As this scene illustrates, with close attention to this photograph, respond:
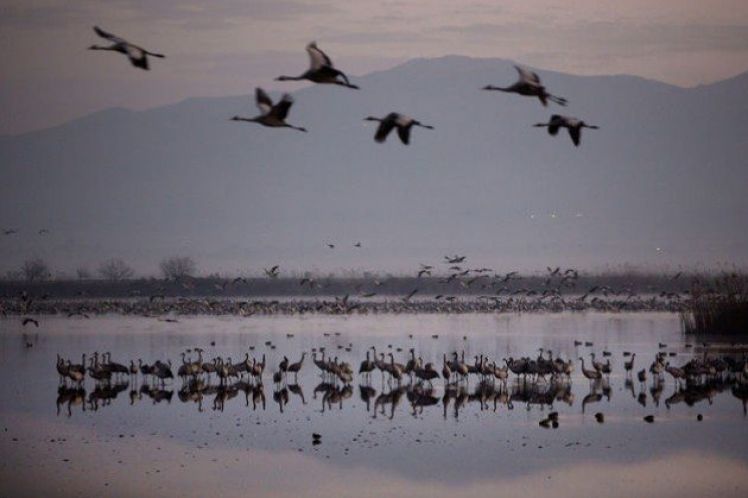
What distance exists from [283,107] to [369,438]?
5.83m

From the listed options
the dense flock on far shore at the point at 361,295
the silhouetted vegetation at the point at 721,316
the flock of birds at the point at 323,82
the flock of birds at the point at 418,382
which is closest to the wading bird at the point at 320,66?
the flock of birds at the point at 323,82

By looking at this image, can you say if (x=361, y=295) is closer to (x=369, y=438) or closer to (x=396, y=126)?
(x=369, y=438)

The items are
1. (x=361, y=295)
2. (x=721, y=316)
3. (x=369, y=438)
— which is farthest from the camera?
(x=361, y=295)

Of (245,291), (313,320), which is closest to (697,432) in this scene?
(313,320)

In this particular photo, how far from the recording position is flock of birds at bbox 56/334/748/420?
912 inches

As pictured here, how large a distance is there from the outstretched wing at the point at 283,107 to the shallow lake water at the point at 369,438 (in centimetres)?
419

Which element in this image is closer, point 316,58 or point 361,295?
point 316,58

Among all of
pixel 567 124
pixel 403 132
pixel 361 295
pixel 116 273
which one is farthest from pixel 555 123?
pixel 116 273

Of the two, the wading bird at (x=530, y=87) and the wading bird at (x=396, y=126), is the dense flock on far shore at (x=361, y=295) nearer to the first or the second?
the wading bird at (x=530, y=87)

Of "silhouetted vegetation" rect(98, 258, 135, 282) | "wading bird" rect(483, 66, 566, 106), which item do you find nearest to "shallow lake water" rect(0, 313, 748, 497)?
"wading bird" rect(483, 66, 566, 106)

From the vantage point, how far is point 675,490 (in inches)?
600

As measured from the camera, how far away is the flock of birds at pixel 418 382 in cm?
2316

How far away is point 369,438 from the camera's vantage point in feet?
61.2

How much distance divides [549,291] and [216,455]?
49.6 m
